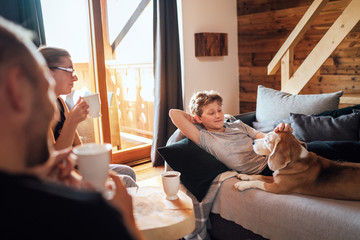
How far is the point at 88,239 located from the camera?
19.8 inches

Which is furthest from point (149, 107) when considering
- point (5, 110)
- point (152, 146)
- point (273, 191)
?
point (5, 110)

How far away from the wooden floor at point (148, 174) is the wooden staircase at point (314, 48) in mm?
1716

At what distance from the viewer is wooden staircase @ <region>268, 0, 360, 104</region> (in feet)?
10.7

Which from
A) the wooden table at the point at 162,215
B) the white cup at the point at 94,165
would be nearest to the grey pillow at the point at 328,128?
the wooden table at the point at 162,215

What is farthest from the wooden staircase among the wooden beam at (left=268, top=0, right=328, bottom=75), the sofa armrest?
the sofa armrest

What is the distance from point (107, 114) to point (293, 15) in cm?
273

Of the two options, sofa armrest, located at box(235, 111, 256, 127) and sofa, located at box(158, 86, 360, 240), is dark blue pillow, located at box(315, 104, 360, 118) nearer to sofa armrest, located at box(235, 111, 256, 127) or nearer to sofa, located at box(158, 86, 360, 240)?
sofa, located at box(158, 86, 360, 240)

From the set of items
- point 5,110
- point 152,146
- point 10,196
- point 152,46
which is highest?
point 152,46

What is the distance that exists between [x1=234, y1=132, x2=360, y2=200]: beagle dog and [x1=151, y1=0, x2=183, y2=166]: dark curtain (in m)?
2.31

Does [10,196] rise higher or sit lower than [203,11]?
lower

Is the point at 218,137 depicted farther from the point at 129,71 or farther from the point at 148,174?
the point at 129,71

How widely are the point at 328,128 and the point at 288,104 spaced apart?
0.57 m

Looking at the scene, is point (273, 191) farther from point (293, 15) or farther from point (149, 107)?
point (293, 15)

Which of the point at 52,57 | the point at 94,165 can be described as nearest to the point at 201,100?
the point at 52,57
